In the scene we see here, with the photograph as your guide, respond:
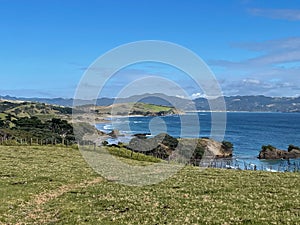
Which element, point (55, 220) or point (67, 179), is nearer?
point (55, 220)

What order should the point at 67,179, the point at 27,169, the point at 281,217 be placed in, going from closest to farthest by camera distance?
the point at 281,217 → the point at 67,179 → the point at 27,169

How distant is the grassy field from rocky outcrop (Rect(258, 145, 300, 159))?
10672 cm

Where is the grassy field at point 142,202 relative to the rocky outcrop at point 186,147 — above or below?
above

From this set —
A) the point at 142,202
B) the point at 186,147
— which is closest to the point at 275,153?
the point at 186,147

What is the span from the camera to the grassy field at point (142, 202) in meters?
18.4

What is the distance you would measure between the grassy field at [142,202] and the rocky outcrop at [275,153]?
107 m

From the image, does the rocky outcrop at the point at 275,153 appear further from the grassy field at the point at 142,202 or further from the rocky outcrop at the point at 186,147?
the grassy field at the point at 142,202

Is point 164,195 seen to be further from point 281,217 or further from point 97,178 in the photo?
point 97,178

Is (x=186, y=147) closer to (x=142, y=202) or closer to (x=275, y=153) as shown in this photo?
(x=275, y=153)

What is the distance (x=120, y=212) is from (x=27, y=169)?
71.1 feet

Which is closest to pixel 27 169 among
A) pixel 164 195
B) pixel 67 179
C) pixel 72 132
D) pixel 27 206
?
pixel 67 179

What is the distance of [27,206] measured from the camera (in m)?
23.0

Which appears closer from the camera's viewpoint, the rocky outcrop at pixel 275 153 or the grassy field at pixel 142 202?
the grassy field at pixel 142 202

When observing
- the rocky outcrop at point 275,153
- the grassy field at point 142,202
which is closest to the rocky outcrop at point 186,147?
the rocky outcrop at point 275,153
